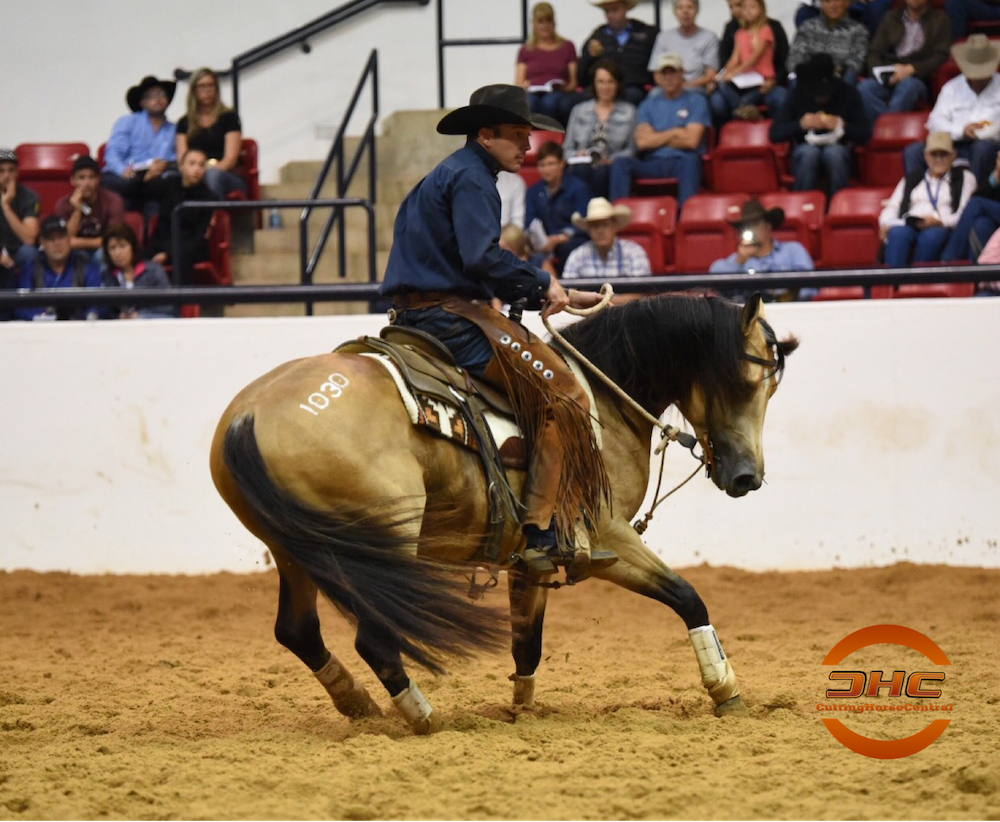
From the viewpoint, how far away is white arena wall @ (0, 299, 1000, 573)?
7480mm

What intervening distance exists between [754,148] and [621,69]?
1416 millimetres

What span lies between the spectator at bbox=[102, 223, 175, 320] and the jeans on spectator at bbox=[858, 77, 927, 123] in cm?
568

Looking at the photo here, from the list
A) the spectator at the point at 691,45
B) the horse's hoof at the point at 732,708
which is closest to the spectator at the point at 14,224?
the spectator at the point at 691,45

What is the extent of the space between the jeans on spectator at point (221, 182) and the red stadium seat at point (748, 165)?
152 inches

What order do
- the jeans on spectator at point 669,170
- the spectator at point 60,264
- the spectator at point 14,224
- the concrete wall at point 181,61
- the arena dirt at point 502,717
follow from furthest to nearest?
the concrete wall at point 181,61 < the jeans on spectator at point 669,170 < the spectator at point 14,224 < the spectator at point 60,264 < the arena dirt at point 502,717

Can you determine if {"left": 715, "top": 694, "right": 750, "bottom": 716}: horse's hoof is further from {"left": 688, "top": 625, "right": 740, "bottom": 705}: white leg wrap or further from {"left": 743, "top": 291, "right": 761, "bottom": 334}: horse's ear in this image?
{"left": 743, "top": 291, "right": 761, "bottom": 334}: horse's ear

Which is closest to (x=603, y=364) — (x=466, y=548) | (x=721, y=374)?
(x=721, y=374)

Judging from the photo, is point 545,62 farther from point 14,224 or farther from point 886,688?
point 886,688

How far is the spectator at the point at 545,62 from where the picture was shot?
11.5 m

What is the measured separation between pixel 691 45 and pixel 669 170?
4.29 ft

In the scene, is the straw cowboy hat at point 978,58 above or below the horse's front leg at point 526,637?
above

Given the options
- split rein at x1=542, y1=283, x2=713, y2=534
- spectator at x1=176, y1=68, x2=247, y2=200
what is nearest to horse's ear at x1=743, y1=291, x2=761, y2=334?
split rein at x1=542, y1=283, x2=713, y2=534

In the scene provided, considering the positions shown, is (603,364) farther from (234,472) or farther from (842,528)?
(842,528)

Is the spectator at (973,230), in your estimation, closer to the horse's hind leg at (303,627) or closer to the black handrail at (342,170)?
the black handrail at (342,170)
